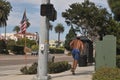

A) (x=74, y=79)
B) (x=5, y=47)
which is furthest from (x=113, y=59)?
(x=5, y=47)

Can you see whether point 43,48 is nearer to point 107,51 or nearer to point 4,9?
point 107,51

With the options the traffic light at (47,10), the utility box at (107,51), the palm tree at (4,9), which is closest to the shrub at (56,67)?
the traffic light at (47,10)

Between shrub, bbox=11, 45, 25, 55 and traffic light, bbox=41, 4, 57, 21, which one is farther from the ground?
traffic light, bbox=41, 4, 57, 21

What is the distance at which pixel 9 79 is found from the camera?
669 inches

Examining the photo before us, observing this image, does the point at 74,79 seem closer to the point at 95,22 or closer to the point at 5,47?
the point at 95,22

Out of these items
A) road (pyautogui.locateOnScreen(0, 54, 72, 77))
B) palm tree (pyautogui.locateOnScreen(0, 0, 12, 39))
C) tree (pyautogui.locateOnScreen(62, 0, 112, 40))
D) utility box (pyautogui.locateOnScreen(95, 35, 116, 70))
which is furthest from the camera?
palm tree (pyautogui.locateOnScreen(0, 0, 12, 39))

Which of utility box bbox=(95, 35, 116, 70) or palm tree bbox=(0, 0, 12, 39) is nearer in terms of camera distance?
utility box bbox=(95, 35, 116, 70)

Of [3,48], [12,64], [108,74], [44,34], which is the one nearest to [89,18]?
[3,48]

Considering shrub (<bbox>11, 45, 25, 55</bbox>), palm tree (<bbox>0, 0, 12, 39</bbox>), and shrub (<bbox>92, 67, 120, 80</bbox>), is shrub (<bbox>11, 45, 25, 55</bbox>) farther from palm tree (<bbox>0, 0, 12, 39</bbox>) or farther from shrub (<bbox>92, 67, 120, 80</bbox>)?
shrub (<bbox>92, 67, 120, 80</bbox>)

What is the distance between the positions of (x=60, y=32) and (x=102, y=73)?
15997 cm

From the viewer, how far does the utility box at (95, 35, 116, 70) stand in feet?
46.0

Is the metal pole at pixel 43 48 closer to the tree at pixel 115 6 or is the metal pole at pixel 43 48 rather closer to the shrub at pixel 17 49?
the tree at pixel 115 6

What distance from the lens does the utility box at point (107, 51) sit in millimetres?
14016

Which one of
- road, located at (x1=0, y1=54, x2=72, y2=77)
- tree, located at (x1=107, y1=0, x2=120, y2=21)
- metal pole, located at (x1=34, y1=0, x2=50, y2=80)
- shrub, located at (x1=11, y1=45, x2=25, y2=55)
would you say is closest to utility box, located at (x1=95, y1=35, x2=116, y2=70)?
metal pole, located at (x1=34, y1=0, x2=50, y2=80)
